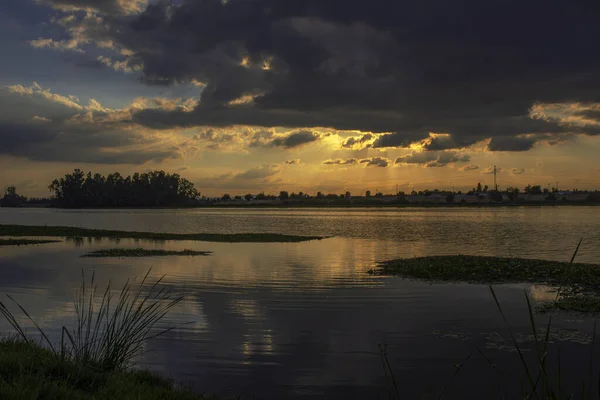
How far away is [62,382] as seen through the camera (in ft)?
26.9

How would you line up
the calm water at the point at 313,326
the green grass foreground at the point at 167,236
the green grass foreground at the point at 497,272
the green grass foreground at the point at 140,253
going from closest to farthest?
the calm water at the point at 313,326 < the green grass foreground at the point at 497,272 < the green grass foreground at the point at 140,253 < the green grass foreground at the point at 167,236

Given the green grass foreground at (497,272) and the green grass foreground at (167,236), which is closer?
the green grass foreground at (497,272)

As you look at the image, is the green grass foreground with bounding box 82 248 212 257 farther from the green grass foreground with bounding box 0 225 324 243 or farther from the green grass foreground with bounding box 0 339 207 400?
the green grass foreground with bounding box 0 339 207 400

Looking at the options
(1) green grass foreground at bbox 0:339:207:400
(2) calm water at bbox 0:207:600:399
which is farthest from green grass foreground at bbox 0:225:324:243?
(1) green grass foreground at bbox 0:339:207:400

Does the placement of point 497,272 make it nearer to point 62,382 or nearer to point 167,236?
point 62,382

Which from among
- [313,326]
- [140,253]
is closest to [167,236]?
[140,253]

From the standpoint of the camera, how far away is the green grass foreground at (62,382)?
7.32m

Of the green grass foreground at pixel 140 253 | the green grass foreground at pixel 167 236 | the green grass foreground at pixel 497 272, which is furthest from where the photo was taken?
the green grass foreground at pixel 167 236

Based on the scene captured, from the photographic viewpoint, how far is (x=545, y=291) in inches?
950

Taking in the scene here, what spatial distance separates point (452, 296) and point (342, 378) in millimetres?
12206

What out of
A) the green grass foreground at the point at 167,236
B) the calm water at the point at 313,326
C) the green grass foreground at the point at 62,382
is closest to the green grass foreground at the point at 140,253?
the calm water at the point at 313,326

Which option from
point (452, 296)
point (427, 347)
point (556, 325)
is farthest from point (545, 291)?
point (427, 347)

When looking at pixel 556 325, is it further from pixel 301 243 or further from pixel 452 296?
pixel 301 243

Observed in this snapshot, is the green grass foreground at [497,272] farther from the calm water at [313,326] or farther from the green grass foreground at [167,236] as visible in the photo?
the green grass foreground at [167,236]
